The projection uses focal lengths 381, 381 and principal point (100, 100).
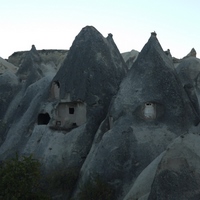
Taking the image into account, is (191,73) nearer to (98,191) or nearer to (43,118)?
(43,118)

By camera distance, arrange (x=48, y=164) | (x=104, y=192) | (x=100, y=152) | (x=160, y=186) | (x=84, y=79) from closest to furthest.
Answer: (x=160, y=186) < (x=104, y=192) < (x=100, y=152) < (x=48, y=164) < (x=84, y=79)

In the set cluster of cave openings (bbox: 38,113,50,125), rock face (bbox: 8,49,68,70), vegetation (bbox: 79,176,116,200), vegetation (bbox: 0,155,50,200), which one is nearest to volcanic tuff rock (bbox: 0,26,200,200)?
cluster of cave openings (bbox: 38,113,50,125)

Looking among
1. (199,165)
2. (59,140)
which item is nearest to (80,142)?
(59,140)

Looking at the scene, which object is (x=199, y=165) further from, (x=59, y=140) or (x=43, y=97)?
(x=43, y=97)

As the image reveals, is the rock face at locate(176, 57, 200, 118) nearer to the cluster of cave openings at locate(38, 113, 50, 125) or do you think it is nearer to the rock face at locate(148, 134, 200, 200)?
the cluster of cave openings at locate(38, 113, 50, 125)

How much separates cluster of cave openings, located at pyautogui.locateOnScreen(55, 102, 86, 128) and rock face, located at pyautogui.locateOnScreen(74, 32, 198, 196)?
97.9 inches

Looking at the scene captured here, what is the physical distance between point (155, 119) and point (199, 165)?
24.3 feet

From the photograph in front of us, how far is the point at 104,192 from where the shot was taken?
1395 centimetres

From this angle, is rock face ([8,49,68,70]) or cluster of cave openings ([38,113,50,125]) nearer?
cluster of cave openings ([38,113,50,125])

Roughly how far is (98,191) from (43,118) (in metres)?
8.67

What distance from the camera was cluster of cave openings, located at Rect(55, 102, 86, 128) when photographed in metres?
19.6

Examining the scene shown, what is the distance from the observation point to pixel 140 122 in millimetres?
16031

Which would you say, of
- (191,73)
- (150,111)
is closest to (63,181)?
(150,111)

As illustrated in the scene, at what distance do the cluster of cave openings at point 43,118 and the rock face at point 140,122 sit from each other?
5161 mm
